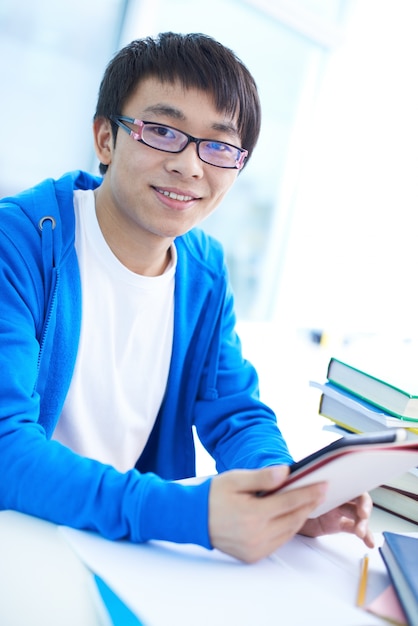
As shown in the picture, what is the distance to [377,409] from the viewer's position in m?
1.05

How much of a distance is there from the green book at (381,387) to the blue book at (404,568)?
263 millimetres

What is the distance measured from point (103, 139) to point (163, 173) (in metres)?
0.21

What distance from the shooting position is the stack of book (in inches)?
39.7

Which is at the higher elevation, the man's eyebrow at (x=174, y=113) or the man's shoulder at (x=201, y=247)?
the man's eyebrow at (x=174, y=113)

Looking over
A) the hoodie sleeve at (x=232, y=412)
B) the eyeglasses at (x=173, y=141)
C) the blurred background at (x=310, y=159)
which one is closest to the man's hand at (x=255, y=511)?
the hoodie sleeve at (x=232, y=412)

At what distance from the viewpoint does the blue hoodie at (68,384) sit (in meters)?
0.71

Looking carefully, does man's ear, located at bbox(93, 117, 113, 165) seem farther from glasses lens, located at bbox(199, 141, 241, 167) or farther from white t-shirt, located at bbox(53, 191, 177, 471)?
glasses lens, located at bbox(199, 141, 241, 167)

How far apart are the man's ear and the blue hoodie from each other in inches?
2.7

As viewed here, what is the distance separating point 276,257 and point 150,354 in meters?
2.61

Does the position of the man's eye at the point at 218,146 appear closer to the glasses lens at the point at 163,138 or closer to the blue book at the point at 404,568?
the glasses lens at the point at 163,138

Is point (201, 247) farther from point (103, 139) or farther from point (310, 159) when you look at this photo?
point (310, 159)

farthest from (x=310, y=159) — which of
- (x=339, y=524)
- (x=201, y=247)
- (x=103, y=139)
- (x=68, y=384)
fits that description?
(x=339, y=524)

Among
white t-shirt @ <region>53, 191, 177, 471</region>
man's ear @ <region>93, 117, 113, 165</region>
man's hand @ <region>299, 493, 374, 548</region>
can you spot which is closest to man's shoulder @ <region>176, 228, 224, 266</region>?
white t-shirt @ <region>53, 191, 177, 471</region>

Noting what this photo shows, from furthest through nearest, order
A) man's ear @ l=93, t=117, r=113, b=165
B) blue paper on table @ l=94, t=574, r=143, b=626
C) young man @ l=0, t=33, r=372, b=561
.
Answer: man's ear @ l=93, t=117, r=113, b=165 → young man @ l=0, t=33, r=372, b=561 → blue paper on table @ l=94, t=574, r=143, b=626
